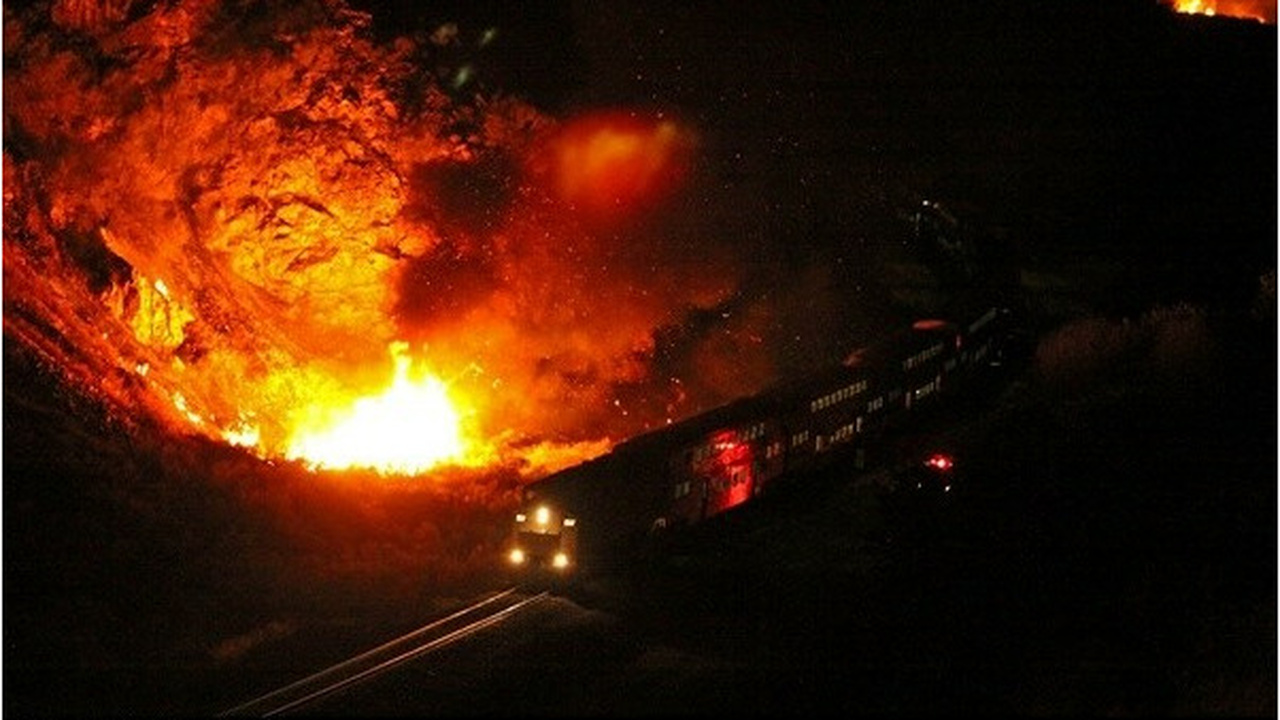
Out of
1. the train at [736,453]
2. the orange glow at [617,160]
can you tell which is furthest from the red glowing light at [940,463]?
the orange glow at [617,160]

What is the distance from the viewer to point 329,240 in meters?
38.0

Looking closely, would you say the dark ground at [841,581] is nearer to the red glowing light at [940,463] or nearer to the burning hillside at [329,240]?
the red glowing light at [940,463]

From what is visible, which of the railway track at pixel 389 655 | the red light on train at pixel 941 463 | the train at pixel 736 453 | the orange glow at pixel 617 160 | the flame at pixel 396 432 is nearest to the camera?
the railway track at pixel 389 655

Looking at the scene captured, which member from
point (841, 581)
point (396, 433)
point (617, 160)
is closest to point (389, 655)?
point (841, 581)

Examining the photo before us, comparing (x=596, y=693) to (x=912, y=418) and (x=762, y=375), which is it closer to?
(x=912, y=418)

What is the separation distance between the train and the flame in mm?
9637

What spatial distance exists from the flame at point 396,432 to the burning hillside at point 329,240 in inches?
3.6

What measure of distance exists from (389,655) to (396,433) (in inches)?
666

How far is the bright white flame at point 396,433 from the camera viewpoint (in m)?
33.9

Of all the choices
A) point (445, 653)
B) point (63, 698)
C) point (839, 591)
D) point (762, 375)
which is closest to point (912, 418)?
point (762, 375)

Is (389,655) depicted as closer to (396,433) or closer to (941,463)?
(941,463)

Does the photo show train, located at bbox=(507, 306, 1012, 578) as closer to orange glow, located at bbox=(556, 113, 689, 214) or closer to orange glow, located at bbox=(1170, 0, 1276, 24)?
orange glow, located at bbox=(556, 113, 689, 214)

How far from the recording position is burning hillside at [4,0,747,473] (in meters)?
32.0

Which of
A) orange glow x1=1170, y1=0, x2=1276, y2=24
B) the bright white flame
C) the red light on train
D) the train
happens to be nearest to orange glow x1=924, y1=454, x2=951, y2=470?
the red light on train
